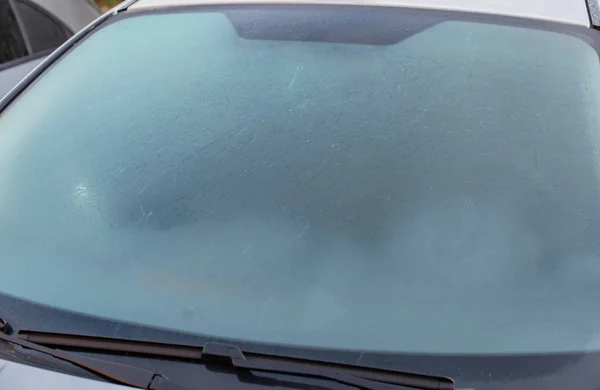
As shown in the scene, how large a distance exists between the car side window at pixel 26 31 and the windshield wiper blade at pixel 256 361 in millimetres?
2221

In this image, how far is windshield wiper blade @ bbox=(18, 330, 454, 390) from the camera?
1.18m

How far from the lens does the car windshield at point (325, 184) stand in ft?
4.26

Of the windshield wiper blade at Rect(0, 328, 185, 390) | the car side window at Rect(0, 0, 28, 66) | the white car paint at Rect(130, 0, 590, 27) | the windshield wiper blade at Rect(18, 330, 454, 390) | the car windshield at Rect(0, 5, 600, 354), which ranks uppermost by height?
the car side window at Rect(0, 0, 28, 66)

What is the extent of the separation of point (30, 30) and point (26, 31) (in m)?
0.02

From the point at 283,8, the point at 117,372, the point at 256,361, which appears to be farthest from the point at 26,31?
the point at 256,361

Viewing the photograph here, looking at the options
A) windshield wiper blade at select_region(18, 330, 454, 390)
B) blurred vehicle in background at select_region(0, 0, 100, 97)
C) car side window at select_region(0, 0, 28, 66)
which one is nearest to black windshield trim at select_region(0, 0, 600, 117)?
windshield wiper blade at select_region(18, 330, 454, 390)

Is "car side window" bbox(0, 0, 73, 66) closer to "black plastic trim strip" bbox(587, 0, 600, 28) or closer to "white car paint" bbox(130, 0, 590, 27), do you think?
"white car paint" bbox(130, 0, 590, 27)

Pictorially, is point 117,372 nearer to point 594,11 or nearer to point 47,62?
point 47,62

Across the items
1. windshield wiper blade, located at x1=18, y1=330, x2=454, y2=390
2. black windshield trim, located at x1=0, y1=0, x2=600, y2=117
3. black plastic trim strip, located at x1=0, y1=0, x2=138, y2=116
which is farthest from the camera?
black plastic trim strip, located at x1=0, y1=0, x2=138, y2=116

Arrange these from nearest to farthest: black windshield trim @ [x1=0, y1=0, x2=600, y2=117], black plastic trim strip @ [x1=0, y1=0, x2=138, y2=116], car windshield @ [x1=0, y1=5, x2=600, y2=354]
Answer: car windshield @ [x1=0, y1=5, x2=600, y2=354] → black windshield trim @ [x1=0, y1=0, x2=600, y2=117] → black plastic trim strip @ [x1=0, y1=0, x2=138, y2=116]

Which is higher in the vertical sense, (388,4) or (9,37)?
(9,37)

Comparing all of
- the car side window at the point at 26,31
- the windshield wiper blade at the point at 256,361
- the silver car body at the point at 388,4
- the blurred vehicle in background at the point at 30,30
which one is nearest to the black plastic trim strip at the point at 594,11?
the silver car body at the point at 388,4

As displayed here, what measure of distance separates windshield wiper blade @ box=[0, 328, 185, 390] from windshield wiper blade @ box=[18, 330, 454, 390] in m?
0.02

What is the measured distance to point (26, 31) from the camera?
325 centimetres
